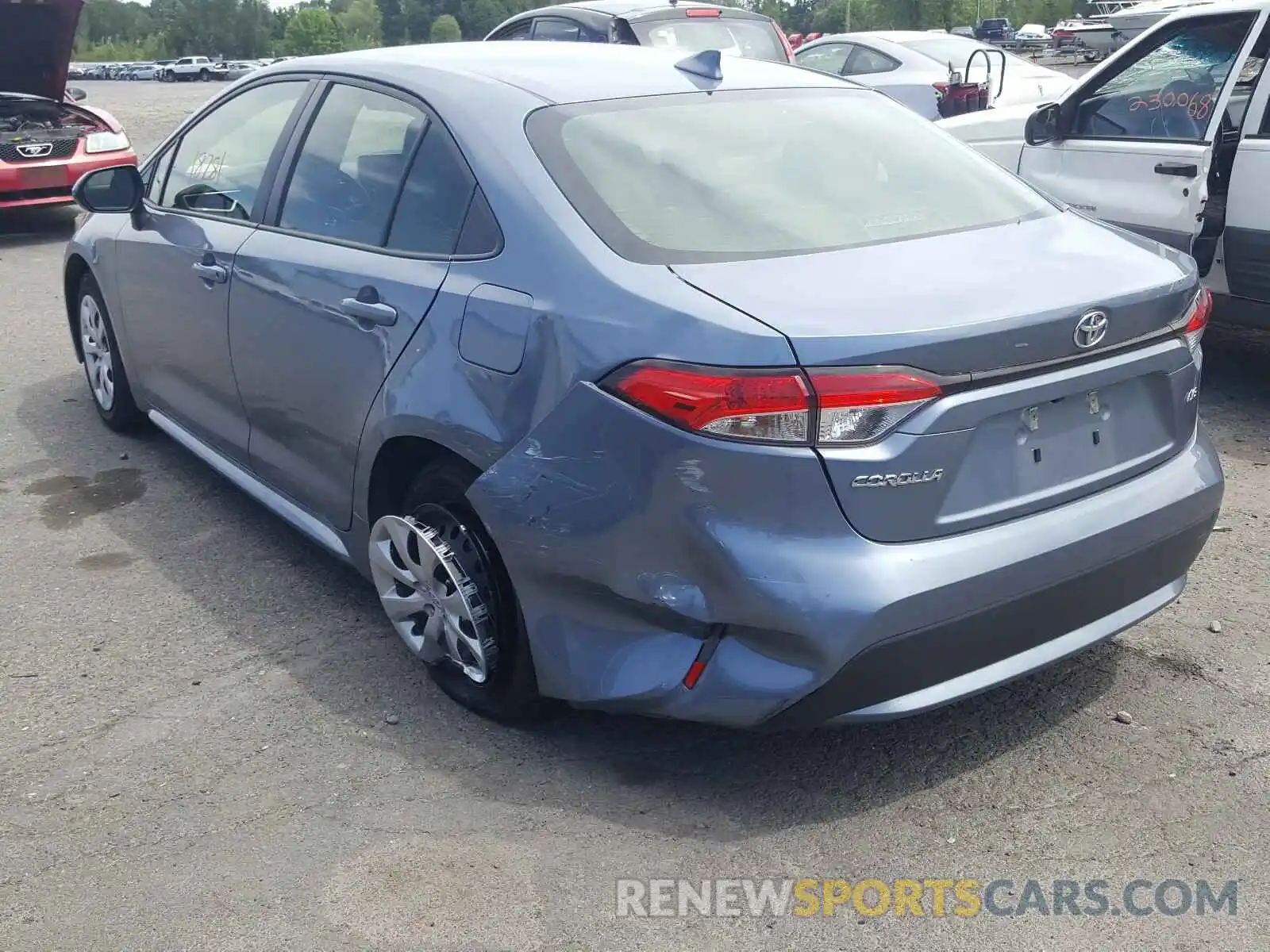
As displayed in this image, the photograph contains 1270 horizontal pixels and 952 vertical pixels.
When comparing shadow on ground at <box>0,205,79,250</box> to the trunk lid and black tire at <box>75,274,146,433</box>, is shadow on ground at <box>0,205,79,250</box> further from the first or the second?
the trunk lid

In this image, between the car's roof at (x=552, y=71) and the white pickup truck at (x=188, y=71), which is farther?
the white pickup truck at (x=188, y=71)

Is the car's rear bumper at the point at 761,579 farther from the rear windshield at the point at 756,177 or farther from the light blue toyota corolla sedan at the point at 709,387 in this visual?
the rear windshield at the point at 756,177

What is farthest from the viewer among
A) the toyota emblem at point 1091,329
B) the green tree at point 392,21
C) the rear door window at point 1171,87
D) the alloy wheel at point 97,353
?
the green tree at point 392,21

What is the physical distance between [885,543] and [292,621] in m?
2.09

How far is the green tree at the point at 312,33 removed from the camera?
95.8 m

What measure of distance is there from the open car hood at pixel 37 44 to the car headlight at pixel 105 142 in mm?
436

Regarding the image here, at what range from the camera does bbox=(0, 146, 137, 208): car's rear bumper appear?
→ 407 inches

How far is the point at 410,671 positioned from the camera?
3688 millimetres

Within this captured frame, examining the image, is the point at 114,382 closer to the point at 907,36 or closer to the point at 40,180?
the point at 40,180

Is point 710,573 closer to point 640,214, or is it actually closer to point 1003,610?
point 1003,610

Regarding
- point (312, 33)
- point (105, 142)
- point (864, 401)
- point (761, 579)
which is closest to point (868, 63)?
point (105, 142)

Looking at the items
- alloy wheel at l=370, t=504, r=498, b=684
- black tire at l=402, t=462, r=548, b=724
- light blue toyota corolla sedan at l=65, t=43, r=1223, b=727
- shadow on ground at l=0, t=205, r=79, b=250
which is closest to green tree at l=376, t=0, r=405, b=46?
shadow on ground at l=0, t=205, r=79, b=250

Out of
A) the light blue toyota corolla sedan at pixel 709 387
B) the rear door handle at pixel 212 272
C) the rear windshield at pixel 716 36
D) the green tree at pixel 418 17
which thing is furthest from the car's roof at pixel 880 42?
the green tree at pixel 418 17

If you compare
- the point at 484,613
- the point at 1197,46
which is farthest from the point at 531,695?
the point at 1197,46
